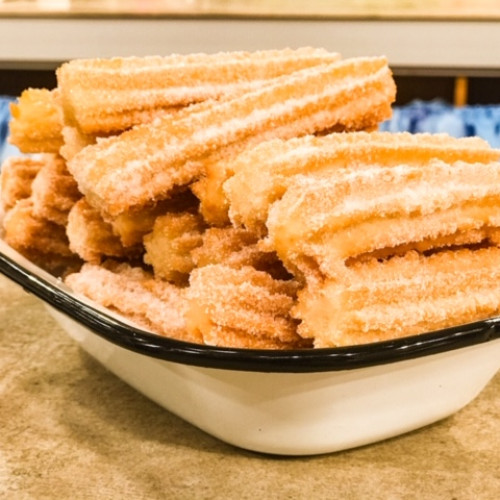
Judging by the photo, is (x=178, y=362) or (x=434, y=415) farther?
(x=434, y=415)

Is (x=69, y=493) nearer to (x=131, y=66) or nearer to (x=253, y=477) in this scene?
(x=253, y=477)

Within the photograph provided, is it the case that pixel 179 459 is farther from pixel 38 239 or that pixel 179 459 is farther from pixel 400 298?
pixel 38 239

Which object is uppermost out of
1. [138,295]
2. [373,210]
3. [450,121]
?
[373,210]

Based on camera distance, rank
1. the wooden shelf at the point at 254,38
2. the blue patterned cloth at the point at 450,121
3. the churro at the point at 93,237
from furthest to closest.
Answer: the wooden shelf at the point at 254,38, the blue patterned cloth at the point at 450,121, the churro at the point at 93,237

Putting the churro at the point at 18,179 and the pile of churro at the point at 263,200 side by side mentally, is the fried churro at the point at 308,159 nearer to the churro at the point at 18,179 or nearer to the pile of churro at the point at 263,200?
the pile of churro at the point at 263,200

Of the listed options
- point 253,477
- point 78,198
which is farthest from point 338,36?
point 253,477

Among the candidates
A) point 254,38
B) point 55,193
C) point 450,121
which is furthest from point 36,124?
point 254,38

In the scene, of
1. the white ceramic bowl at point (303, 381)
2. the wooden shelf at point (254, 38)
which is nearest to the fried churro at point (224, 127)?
the white ceramic bowl at point (303, 381)
